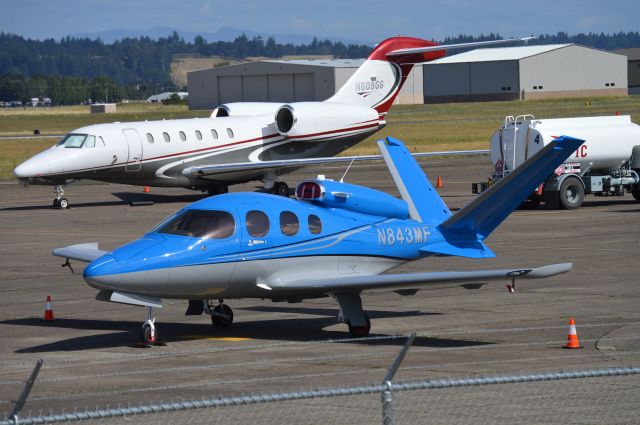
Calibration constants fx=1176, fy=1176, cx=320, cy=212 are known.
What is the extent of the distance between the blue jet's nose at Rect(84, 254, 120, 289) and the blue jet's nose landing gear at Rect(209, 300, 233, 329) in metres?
2.52

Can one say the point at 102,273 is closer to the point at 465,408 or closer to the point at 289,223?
the point at 289,223

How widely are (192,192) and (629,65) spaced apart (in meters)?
146

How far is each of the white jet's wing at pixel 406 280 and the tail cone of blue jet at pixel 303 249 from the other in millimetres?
14

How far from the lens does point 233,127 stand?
4444 cm

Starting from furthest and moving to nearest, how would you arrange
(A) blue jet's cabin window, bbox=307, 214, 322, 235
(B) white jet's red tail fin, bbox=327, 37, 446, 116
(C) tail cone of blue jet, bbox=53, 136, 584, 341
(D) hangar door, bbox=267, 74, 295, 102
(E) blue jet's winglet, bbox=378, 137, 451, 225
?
(D) hangar door, bbox=267, 74, 295, 102
(B) white jet's red tail fin, bbox=327, 37, 446, 116
(E) blue jet's winglet, bbox=378, 137, 451, 225
(A) blue jet's cabin window, bbox=307, 214, 322, 235
(C) tail cone of blue jet, bbox=53, 136, 584, 341

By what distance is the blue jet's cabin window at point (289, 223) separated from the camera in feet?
59.0

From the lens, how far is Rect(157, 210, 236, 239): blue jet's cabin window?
17.5m

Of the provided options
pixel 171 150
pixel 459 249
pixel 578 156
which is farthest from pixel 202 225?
pixel 171 150

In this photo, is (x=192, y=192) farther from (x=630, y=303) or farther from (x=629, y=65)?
(x=629, y=65)

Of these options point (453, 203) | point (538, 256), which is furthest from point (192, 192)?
point (538, 256)

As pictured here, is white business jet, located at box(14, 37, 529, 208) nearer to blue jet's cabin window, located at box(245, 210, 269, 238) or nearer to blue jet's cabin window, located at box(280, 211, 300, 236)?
blue jet's cabin window, located at box(280, 211, 300, 236)

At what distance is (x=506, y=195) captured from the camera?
62.2ft

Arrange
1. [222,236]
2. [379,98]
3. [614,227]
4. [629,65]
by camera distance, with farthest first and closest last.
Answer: [629,65] → [379,98] → [614,227] → [222,236]

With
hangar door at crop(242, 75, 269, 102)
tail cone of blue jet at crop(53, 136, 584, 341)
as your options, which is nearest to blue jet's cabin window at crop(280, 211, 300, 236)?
tail cone of blue jet at crop(53, 136, 584, 341)
